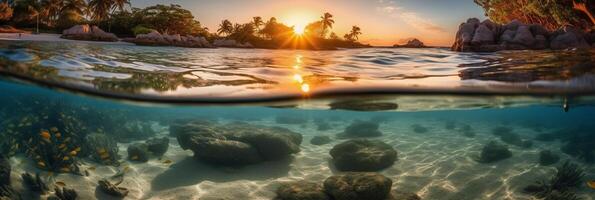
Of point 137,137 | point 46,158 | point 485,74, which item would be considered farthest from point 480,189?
point 137,137

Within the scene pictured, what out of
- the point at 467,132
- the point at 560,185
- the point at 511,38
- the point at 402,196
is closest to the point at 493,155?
the point at 560,185

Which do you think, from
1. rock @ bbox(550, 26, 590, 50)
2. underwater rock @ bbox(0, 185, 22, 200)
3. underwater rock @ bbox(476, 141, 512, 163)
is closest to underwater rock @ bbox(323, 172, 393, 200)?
underwater rock @ bbox(476, 141, 512, 163)

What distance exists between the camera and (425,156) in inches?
668

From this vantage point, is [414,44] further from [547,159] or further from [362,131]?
[362,131]

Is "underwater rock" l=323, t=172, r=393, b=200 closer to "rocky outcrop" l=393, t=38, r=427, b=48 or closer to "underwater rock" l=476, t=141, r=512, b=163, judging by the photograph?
"rocky outcrop" l=393, t=38, r=427, b=48

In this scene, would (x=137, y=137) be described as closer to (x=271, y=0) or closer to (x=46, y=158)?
(x=46, y=158)

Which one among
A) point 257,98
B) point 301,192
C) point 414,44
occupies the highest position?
point 414,44

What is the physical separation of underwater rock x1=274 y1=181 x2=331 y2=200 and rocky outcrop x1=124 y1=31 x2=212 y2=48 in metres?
8.12

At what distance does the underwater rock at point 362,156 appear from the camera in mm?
14250

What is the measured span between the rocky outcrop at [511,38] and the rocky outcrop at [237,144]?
8.88 m

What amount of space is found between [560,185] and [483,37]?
650cm

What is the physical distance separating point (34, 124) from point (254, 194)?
1213 cm

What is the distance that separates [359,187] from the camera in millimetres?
10406

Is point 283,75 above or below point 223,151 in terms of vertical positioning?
above
